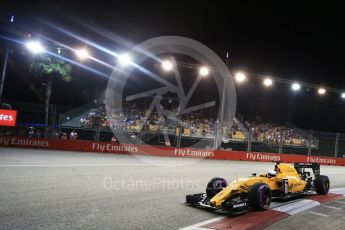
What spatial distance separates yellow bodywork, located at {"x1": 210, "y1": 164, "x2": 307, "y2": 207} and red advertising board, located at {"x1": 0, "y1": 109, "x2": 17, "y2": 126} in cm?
1425

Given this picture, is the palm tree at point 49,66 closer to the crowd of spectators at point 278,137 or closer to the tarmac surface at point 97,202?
the crowd of spectators at point 278,137

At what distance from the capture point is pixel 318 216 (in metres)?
7.58

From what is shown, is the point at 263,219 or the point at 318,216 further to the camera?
the point at 318,216

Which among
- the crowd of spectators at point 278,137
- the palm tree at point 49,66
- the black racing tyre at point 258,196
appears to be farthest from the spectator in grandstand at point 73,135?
the black racing tyre at point 258,196

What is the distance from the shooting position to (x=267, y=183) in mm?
8086

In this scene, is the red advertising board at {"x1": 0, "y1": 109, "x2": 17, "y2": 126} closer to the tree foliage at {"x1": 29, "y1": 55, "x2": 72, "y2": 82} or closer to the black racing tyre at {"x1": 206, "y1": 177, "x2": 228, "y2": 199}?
the tree foliage at {"x1": 29, "y1": 55, "x2": 72, "y2": 82}

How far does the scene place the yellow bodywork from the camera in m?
7.12

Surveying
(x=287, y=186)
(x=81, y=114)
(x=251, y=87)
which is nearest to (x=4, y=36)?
(x=81, y=114)

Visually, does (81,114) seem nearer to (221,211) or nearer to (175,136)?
(175,136)

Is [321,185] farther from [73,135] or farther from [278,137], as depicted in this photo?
[278,137]

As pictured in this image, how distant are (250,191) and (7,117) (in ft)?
49.4

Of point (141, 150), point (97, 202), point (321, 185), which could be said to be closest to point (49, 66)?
point (141, 150)

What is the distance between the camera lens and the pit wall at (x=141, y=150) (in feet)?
63.6

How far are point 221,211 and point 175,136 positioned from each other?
15.4 meters
